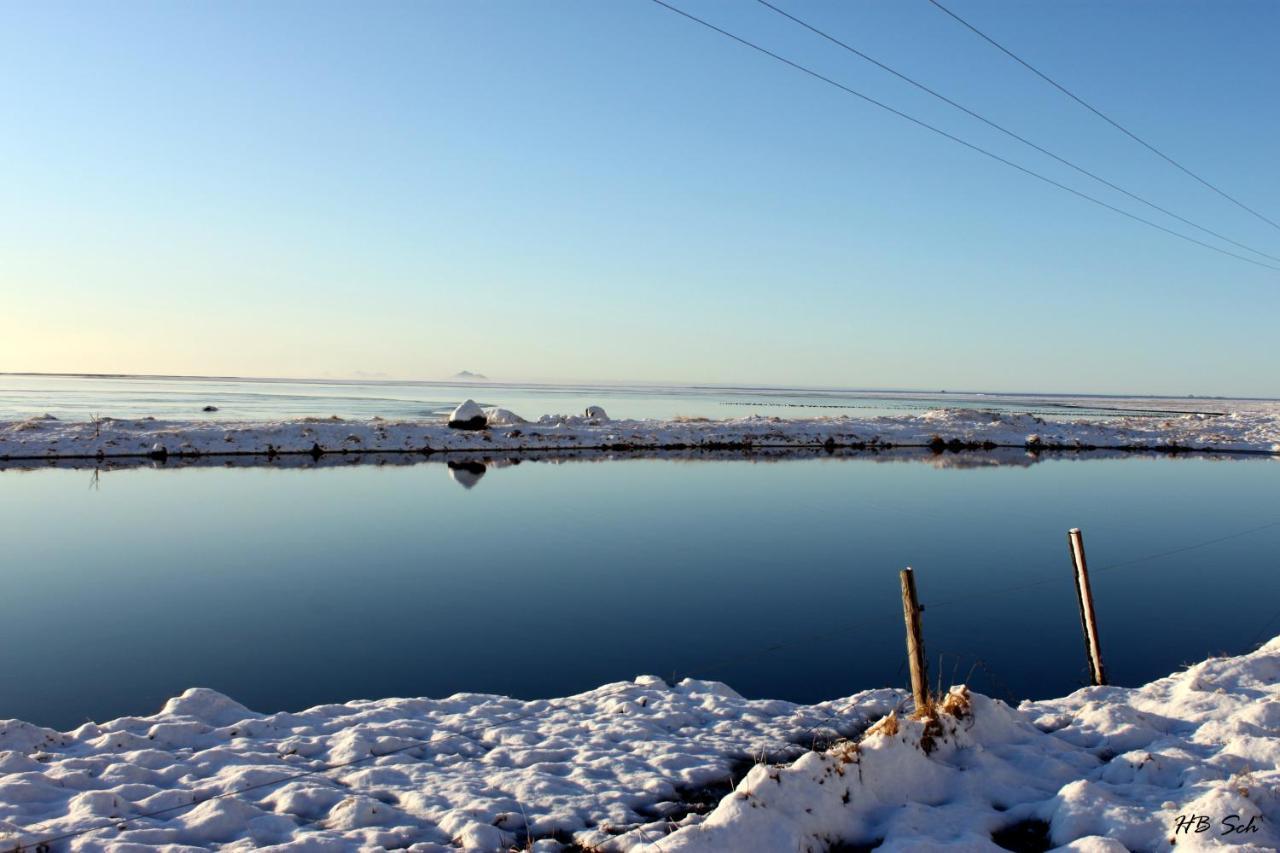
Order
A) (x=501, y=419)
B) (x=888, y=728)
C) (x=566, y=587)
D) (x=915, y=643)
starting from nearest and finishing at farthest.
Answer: (x=888, y=728) < (x=915, y=643) < (x=566, y=587) < (x=501, y=419)

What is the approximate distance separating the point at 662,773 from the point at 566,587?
8.89 meters

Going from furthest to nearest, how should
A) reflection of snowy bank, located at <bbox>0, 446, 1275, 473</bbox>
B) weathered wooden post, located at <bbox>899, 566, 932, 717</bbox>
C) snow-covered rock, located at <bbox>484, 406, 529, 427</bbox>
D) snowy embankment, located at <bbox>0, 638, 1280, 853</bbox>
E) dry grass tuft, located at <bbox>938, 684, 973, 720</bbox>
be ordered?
snow-covered rock, located at <bbox>484, 406, 529, 427</bbox>
reflection of snowy bank, located at <bbox>0, 446, 1275, 473</bbox>
weathered wooden post, located at <bbox>899, 566, 932, 717</bbox>
dry grass tuft, located at <bbox>938, 684, 973, 720</bbox>
snowy embankment, located at <bbox>0, 638, 1280, 853</bbox>

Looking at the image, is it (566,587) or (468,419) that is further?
(468,419)

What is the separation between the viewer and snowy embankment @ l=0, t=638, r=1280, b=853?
725 centimetres

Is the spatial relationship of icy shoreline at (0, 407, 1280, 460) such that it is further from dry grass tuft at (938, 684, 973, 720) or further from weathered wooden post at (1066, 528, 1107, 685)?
dry grass tuft at (938, 684, 973, 720)

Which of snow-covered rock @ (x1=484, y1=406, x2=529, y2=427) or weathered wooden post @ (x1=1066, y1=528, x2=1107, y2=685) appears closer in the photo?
weathered wooden post @ (x1=1066, y1=528, x2=1107, y2=685)

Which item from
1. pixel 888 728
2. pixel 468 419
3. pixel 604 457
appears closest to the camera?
pixel 888 728

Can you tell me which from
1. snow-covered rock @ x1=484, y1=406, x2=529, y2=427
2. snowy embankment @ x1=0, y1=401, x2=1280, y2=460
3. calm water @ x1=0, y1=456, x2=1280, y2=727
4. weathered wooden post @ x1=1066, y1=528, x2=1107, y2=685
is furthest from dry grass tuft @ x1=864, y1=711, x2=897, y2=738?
snow-covered rock @ x1=484, y1=406, x2=529, y2=427

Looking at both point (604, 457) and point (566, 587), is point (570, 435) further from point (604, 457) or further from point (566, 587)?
point (566, 587)

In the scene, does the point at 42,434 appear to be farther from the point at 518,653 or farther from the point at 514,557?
the point at 518,653

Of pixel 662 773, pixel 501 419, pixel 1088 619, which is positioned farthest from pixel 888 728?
pixel 501 419

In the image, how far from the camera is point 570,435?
48312 millimetres

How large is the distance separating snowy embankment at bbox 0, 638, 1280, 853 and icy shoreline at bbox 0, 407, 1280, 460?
117ft
